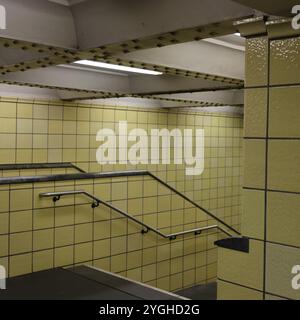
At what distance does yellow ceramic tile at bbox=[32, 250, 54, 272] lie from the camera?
4078mm

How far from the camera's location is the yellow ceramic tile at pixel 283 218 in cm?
198

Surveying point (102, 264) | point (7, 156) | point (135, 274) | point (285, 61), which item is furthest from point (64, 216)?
point (285, 61)

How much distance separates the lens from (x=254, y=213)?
2.13 metres

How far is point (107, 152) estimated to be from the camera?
7043 millimetres

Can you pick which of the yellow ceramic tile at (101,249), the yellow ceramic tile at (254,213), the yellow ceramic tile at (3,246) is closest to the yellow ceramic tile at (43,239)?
the yellow ceramic tile at (3,246)

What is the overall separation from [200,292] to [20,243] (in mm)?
2877

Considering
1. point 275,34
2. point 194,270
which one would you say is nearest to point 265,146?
point 275,34

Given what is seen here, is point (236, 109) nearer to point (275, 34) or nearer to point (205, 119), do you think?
point (205, 119)

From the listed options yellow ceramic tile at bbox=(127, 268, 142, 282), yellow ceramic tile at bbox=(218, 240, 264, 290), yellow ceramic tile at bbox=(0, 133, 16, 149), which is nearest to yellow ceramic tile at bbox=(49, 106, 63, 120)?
yellow ceramic tile at bbox=(0, 133, 16, 149)

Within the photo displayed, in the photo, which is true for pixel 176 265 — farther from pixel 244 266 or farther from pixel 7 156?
pixel 244 266

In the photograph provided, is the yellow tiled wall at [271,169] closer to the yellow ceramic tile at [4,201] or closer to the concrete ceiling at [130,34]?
the concrete ceiling at [130,34]

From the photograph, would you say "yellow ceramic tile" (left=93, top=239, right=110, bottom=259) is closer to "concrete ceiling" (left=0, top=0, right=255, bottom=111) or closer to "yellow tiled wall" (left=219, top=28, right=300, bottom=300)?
"concrete ceiling" (left=0, top=0, right=255, bottom=111)
